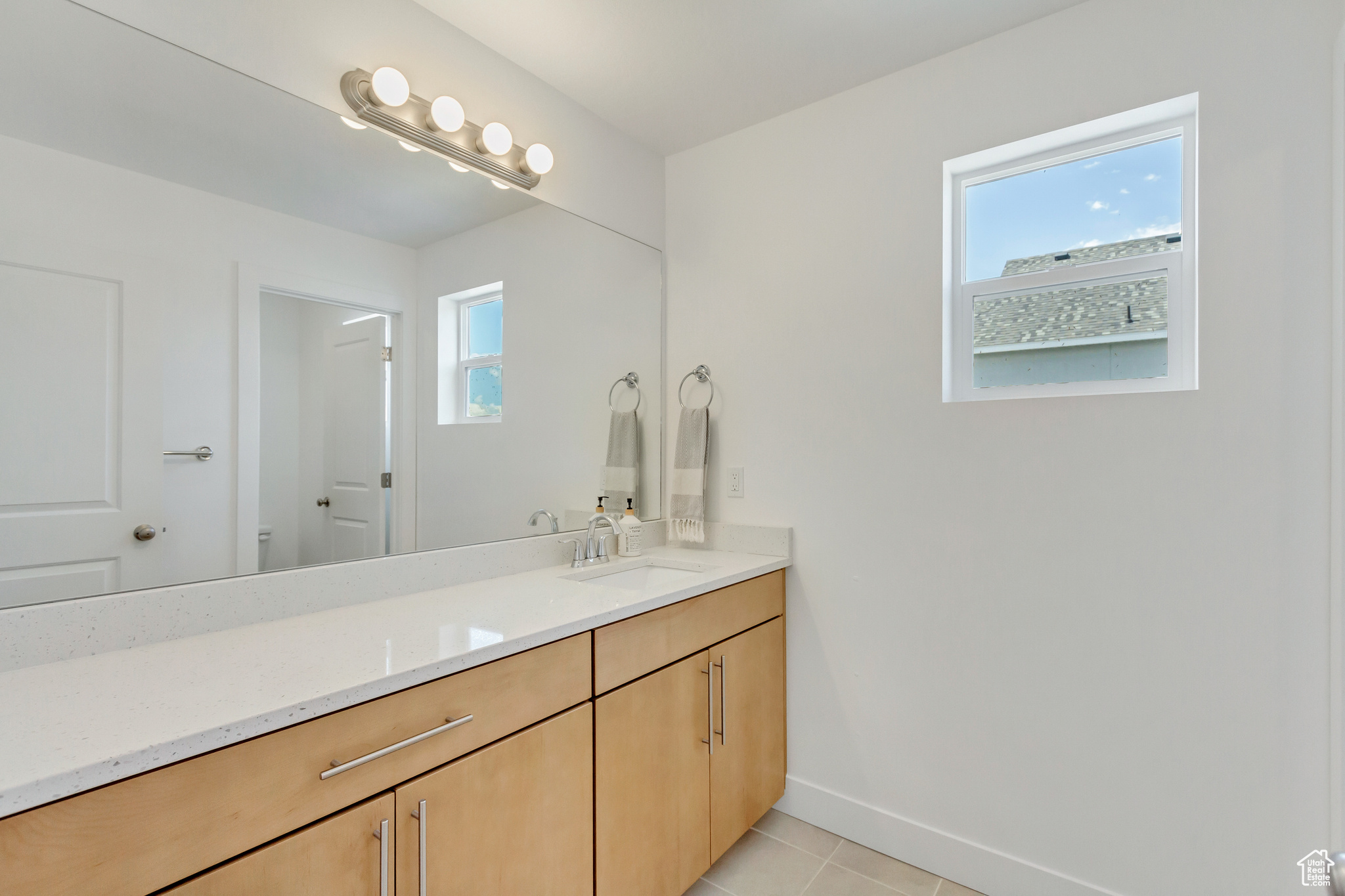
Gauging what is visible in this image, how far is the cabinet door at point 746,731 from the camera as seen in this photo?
1.76 meters

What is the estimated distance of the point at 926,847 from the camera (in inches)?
72.2

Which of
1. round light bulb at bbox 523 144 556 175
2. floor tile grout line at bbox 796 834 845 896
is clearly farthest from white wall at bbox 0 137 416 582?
floor tile grout line at bbox 796 834 845 896

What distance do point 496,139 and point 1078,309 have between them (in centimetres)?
169

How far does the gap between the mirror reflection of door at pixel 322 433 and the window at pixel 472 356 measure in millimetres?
166

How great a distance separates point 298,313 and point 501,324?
583 mm

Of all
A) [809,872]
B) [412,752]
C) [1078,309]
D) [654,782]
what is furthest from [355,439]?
[1078,309]

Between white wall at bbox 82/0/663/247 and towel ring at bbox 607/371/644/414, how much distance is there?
526 mm

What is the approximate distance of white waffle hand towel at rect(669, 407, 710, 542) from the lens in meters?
2.26

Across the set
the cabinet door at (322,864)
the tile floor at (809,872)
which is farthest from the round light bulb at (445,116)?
the tile floor at (809,872)

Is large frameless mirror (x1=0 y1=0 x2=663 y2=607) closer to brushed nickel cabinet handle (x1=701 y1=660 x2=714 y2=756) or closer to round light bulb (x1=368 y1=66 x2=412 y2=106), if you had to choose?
Result: round light bulb (x1=368 y1=66 x2=412 y2=106)

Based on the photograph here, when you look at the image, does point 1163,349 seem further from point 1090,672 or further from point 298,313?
point 298,313

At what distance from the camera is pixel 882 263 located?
6.37 ft

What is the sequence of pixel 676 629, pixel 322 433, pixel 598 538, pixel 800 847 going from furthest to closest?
pixel 598 538
pixel 800 847
pixel 676 629
pixel 322 433

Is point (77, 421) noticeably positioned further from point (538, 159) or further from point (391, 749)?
point (538, 159)
